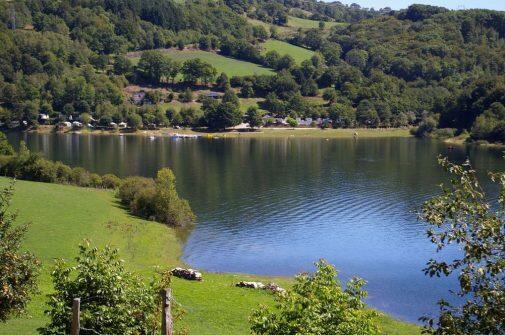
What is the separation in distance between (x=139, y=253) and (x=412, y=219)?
3376 cm

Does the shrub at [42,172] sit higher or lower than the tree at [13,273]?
lower

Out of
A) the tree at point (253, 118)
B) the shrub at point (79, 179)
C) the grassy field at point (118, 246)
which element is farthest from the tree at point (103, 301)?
the tree at point (253, 118)

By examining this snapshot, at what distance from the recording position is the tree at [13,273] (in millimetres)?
→ 19719

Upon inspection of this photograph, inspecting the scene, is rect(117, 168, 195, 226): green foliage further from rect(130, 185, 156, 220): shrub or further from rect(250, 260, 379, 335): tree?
rect(250, 260, 379, 335): tree

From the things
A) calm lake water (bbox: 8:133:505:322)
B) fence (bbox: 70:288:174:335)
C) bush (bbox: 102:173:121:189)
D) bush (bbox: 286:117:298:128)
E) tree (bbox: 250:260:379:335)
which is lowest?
calm lake water (bbox: 8:133:505:322)

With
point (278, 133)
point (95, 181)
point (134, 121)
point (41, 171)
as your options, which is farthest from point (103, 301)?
point (278, 133)

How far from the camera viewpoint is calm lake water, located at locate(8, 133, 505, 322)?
176 feet

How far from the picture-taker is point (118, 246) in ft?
178

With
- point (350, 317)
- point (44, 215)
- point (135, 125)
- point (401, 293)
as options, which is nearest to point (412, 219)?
point (401, 293)

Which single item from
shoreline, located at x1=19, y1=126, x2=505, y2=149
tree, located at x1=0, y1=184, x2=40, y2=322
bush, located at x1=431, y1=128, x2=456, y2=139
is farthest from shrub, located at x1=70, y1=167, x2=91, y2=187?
bush, located at x1=431, y1=128, x2=456, y2=139

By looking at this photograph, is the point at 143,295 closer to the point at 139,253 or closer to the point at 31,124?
the point at 139,253

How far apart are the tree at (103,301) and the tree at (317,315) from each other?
10.3 ft

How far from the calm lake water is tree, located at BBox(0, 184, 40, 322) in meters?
27.6

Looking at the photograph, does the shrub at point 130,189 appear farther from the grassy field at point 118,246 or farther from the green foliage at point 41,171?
the green foliage at point 41,171
